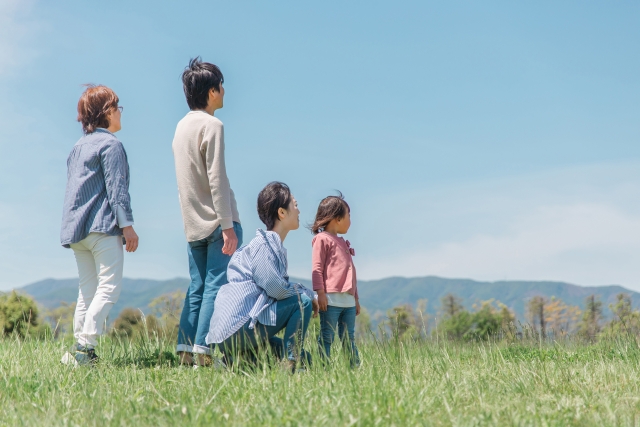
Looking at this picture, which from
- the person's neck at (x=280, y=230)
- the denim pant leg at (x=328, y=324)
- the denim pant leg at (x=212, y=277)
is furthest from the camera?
the denim pant leg at (x=328, y=324)

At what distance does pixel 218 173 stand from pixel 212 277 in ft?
2.56

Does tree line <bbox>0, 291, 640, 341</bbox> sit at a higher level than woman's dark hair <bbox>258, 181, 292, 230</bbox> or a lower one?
lower

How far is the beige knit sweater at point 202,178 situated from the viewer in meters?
4.67

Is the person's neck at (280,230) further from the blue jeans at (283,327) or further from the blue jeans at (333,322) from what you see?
the blue jeans at (333,322)

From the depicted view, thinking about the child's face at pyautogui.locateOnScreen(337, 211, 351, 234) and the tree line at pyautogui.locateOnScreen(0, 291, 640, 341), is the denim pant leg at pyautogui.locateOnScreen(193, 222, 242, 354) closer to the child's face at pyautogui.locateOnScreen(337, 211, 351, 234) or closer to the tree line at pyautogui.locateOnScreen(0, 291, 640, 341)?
the tree line at pyautogui.locateOnScreen(0, 291, 640, 341)

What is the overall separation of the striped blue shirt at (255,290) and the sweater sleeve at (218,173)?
349 mm

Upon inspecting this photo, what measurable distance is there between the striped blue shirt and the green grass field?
35 centimetres

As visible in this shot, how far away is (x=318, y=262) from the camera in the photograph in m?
5.01

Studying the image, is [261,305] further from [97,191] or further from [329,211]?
[97,191]

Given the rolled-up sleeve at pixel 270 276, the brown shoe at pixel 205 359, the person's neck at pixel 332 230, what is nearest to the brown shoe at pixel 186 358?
→ the brown shoe at pixel 205 359

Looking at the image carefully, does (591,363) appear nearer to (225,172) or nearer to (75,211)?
(225,172)

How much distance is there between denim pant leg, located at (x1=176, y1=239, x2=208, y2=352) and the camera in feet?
16.2

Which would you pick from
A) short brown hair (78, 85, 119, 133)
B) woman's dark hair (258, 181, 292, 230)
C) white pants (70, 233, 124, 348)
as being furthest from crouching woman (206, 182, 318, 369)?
short brown hair (78, 85, 119, 133)

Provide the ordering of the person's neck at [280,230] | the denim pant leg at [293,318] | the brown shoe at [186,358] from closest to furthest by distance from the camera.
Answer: the denim pant leg at [293,318] → the person's neck at [280,230] → the brown shoe at [186,358]
